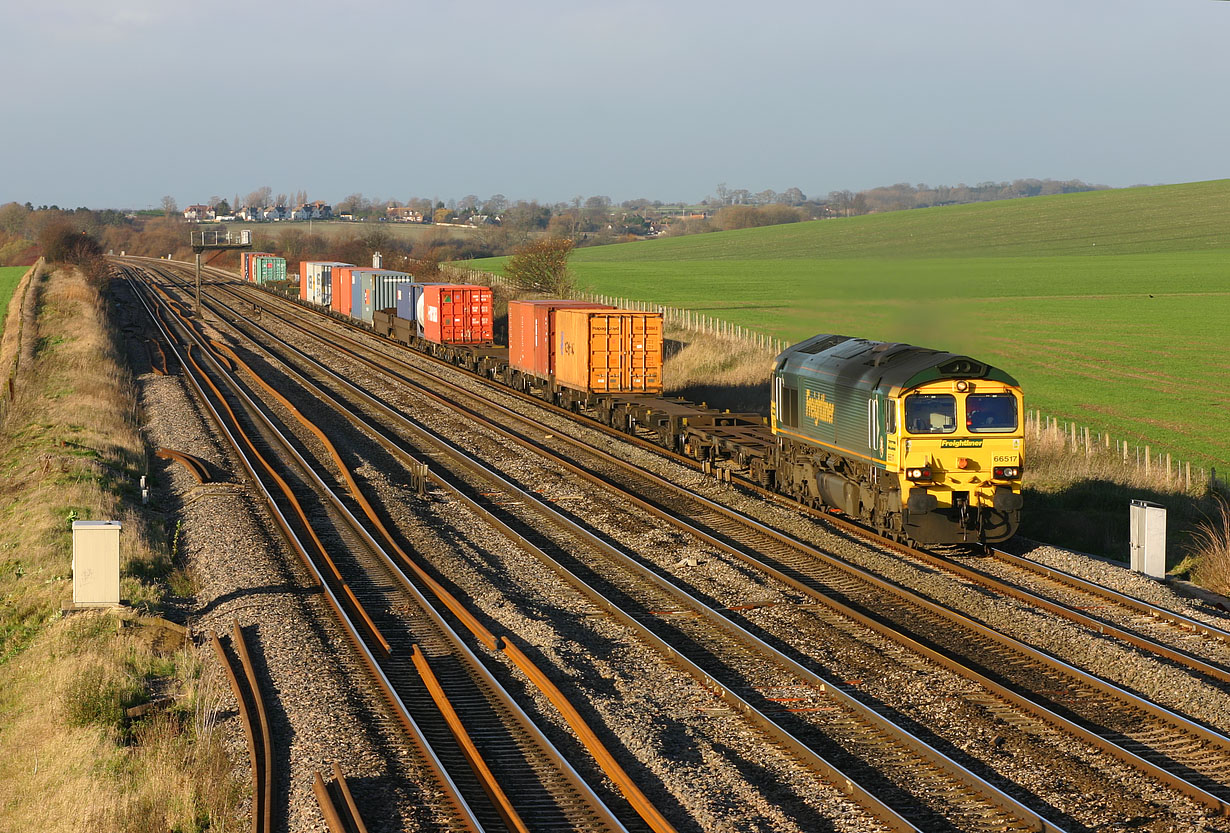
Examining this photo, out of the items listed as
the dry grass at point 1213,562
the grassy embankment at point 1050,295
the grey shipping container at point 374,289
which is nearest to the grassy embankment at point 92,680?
the dry grass at point 1213,562

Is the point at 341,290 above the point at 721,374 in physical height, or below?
above

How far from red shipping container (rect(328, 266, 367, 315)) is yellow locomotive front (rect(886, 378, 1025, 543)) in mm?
55082

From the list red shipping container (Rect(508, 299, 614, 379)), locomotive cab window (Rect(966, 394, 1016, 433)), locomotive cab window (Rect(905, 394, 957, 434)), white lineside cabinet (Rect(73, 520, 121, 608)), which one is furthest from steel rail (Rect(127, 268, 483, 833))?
locomotive cab window (Rect(966, 394, 1016, 433))

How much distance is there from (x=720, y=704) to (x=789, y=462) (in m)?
11.0

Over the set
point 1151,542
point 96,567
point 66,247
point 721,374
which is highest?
point 66,247

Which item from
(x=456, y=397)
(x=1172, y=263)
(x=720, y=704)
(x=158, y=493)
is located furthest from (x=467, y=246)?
(x=720, y=704)

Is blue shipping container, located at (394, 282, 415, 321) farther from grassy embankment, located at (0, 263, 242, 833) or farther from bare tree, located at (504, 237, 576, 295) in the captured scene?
grassy embankment, located at (0, 263, 242, 833)

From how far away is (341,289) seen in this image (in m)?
72.1

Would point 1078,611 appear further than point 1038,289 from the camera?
No

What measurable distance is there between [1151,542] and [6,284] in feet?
320

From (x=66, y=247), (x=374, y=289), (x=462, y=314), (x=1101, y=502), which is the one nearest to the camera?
(x=1101, y=502)

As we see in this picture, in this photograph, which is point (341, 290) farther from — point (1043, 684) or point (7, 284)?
point (1043, 684)

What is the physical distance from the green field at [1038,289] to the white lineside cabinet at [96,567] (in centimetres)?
1564

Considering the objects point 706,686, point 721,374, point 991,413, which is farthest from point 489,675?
point 721,374
